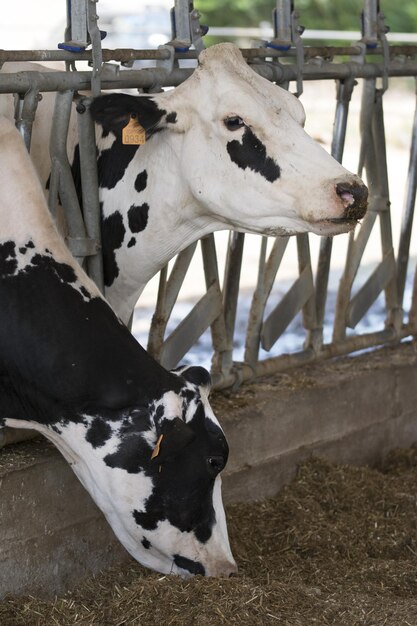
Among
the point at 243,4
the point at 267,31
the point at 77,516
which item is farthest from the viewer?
the point at 243,4

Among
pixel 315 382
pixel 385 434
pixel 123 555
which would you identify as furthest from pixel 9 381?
pixel 385 434

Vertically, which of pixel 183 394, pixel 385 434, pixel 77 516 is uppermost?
pixel 183 394

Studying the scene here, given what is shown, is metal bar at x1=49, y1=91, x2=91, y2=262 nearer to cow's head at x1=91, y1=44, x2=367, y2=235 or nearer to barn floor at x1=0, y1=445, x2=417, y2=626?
cow's head at x1=91, y1=44, x2=367, y2=235

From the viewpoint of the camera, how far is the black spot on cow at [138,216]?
3.90 m

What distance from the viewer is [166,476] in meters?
3.21

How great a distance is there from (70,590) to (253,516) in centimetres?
90

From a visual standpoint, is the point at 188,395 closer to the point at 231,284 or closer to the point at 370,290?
the point at 231,284

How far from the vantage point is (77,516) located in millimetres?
3764

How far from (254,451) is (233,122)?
5.08 feet

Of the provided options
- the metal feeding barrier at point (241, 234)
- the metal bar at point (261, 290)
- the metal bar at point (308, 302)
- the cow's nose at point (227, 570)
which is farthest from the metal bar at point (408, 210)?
the cow's nose at point (227, 570)

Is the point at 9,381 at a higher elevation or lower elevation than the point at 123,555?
higher

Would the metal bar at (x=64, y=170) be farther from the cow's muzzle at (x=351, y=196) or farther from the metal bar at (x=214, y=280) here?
the cow's muzzle at (x=351, y=196)

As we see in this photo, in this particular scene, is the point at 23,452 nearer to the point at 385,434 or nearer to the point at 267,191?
the point at 267,191

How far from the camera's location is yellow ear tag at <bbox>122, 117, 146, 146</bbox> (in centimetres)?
363
